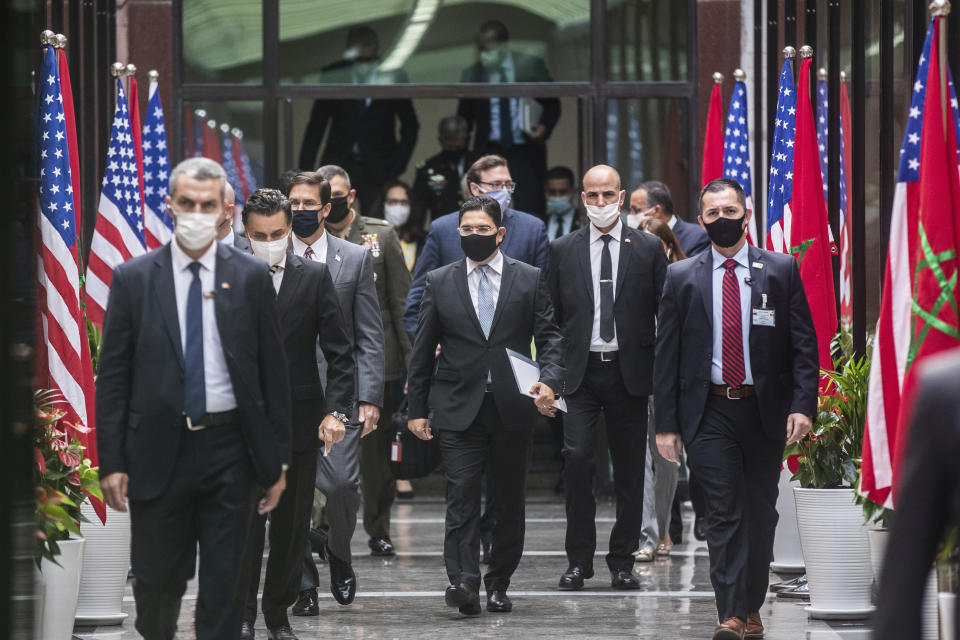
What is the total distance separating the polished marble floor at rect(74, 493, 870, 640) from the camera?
737 centimetres

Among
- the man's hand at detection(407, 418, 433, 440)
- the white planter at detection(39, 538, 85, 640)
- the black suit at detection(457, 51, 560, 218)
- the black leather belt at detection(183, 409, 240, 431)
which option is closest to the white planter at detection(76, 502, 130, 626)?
the white planter at detection(39, 538, 85, 640)

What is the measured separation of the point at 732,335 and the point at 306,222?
2187 mm

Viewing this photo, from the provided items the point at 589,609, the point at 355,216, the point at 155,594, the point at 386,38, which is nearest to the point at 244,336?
the point at 155,594

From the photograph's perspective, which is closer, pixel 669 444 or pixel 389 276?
pixel 669 444

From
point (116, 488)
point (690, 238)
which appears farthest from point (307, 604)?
point (690, 238)

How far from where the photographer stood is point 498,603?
26.0 ft

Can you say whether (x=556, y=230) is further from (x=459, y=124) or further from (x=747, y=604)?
(x=747, y=604)

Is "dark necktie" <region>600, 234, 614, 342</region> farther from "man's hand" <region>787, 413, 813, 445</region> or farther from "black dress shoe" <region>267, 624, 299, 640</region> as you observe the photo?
"black dress shoe" <region>267, 624, 299, 640</region>

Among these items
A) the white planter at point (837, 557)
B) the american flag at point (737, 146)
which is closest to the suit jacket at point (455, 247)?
the american flag at point (737, 146)

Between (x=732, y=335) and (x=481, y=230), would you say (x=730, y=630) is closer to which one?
(x=732, y=335)

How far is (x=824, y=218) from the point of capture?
8.72 meters

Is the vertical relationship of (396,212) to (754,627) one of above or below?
above

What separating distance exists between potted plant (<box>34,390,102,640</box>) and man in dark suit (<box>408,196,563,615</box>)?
5.75 feet

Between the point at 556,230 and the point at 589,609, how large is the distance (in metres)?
6.21
